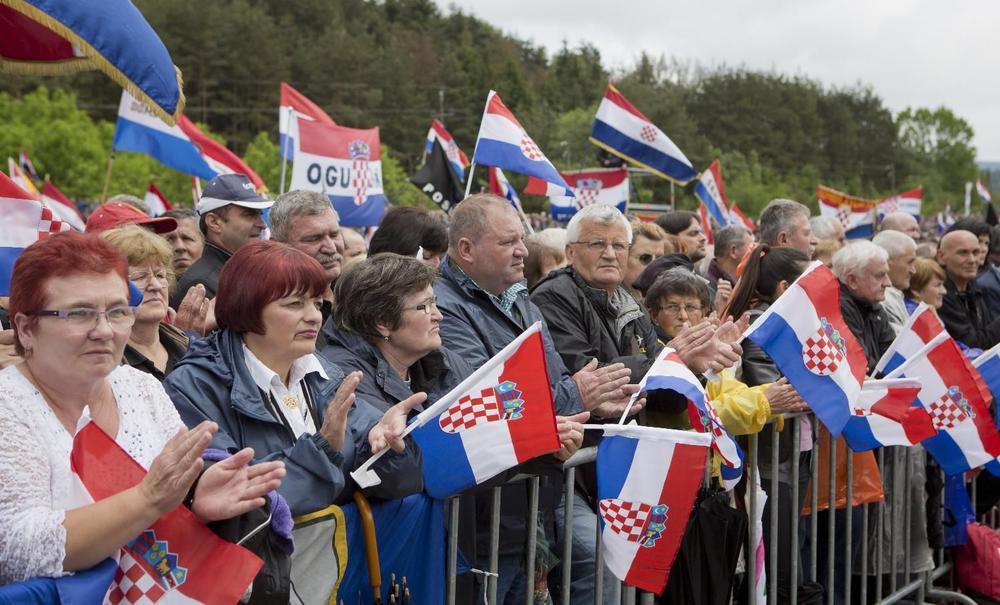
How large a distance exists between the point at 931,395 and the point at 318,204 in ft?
11.1

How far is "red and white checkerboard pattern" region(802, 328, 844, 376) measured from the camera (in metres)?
5.03

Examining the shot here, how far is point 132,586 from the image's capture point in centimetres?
262

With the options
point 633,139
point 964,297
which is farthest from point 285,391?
point 633,139

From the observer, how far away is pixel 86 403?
9.20 ft

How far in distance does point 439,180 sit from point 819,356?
640 centimetres

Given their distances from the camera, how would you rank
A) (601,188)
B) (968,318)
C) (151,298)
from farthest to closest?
(601,188)
(968,318)
(151,298)

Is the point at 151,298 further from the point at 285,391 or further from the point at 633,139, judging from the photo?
the point at 633,139

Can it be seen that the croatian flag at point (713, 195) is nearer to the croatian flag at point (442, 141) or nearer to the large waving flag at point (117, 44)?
the croatian flag at point (442, 141)

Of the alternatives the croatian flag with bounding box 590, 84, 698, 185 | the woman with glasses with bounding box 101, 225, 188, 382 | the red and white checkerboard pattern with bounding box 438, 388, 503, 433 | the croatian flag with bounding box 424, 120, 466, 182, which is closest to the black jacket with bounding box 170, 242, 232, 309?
the woman with glasses with bounding box 101, 225, 188, 382

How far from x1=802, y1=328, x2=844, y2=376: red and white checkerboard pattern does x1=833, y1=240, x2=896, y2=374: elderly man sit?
1.55 metres

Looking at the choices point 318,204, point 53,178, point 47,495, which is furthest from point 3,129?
point 47,495

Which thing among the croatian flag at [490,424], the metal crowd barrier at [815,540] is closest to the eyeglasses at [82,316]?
the croatian flag at [490,424]

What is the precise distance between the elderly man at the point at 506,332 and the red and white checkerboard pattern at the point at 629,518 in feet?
0.94

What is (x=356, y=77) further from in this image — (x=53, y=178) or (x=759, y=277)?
(x=759, y=277)
